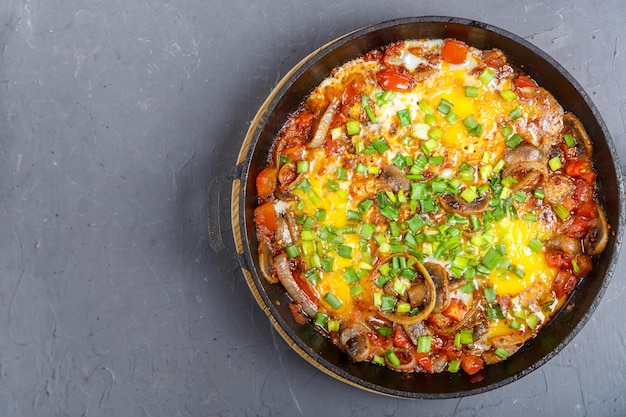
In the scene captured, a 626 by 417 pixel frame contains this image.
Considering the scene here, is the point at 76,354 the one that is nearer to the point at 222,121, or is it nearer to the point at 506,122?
the point at 222,121

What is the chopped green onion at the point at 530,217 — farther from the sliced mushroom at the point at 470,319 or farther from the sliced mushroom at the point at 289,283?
the sliced mushroom at the point at 289,283

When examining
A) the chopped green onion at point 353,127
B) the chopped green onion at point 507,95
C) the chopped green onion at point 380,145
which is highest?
the chopped green onion at point 507,95

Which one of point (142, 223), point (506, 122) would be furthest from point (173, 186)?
point (506, 122)

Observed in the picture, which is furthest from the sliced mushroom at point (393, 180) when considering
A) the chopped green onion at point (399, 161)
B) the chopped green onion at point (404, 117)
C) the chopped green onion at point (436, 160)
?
the chopped green onion at point (404, 117)

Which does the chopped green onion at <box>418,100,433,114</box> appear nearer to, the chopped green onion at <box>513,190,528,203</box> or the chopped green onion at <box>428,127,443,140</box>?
the chopped green onion at <box>428,127,443,140</box>

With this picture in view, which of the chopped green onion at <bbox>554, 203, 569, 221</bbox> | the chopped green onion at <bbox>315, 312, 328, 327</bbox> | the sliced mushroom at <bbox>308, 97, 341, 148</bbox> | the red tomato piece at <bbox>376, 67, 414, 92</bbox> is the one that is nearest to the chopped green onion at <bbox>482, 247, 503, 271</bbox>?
the chopped green onion at <bbox>554, 203, 569, 221</bbox>

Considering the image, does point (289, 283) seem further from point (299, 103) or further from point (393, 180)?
point (299, 103)
